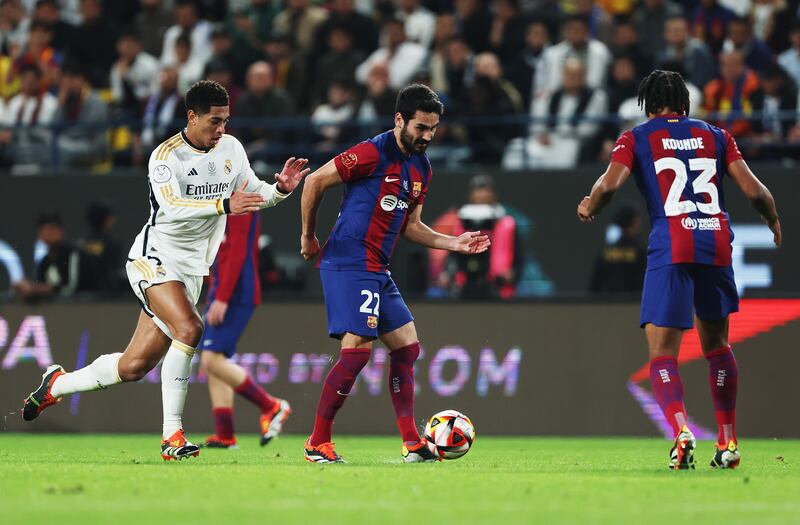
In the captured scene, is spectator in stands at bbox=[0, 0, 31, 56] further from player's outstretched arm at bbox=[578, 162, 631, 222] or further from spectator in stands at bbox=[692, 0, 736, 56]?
player's outstretched arm at bbox=[578, 162, 631, 222]

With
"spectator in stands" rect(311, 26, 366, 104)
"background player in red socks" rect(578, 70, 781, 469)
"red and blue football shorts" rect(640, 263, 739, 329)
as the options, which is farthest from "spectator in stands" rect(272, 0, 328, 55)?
"red and blue football shorts" rect(640, 263, 739, 329)

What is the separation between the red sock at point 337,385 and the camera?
918cm

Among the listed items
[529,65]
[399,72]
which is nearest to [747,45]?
[529,65]

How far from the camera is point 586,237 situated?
54.1 feet

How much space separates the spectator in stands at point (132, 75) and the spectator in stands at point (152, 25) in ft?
2.52

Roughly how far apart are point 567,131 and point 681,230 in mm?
8264

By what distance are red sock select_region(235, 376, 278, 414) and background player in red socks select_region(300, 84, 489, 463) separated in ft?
7.45

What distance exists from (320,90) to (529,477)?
1083 centimetres

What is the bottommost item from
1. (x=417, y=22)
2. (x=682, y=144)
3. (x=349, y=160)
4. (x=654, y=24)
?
(x=349, y=160)

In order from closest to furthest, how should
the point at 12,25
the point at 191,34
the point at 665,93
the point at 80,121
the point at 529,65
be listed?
the point at 665,93, the point at 529,65, the point at 80,121, the point at 191,34, the point at 12,25

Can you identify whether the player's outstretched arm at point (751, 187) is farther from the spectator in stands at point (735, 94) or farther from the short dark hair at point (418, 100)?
the spectator in stands at point (735, 94)

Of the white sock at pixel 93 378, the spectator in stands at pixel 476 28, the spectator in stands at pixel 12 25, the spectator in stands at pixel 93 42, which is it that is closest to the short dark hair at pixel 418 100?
the white sock at pixel 93 378

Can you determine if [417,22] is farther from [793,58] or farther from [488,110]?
[793,58]

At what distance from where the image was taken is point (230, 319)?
38.8ft
